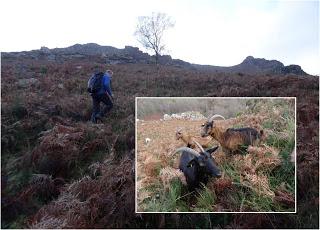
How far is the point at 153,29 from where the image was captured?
11.6 metres

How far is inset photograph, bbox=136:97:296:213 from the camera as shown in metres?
9.02

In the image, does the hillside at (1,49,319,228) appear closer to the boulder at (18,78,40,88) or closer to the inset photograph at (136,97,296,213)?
the boulder at (18,78,40,88)

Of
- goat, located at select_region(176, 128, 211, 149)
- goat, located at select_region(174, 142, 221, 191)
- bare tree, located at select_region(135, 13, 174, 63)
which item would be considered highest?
bare tree, located at select_region(135, 13, 174, 63)

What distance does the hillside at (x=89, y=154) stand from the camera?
29.3ft

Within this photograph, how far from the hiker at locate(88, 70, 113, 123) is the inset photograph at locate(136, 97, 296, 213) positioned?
1.35 metres

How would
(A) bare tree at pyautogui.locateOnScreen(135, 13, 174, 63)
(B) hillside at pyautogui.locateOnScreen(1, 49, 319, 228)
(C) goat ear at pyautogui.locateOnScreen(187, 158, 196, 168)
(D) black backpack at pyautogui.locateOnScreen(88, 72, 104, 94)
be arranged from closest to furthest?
(B) hillside at pyautogui.locateOnScreen(1, 49, 319, 228), (C) goat ear at pyautogui.locateOnScreen(187, 158, 196, 168), (D) black backpack at pyautogui.locateOnScreen(88, 72, 104, 94), (A) bare tree at pyautogui.locateOnScreen(135, 13, 174, 63)

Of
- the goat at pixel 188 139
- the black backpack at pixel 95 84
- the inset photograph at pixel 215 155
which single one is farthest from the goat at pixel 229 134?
the black backpack at pixel 95 84

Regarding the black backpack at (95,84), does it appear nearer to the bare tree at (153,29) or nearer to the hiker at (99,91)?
the hiker at (99,91)

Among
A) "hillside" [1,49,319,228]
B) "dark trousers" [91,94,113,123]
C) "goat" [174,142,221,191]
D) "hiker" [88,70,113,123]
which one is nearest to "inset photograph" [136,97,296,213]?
"goat" [174,142,221,191]

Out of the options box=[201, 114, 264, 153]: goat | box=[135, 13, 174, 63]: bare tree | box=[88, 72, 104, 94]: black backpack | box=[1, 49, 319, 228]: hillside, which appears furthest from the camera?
box=[135, 13, 174, 63]: bare tree

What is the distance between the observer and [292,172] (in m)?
9.20

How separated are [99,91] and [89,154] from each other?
4.74 feet

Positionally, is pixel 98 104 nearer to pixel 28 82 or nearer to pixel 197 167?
pixel 28 82

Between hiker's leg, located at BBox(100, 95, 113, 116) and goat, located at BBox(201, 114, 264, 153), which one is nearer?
goat, located at BBox(201, 114, 264, 153)
